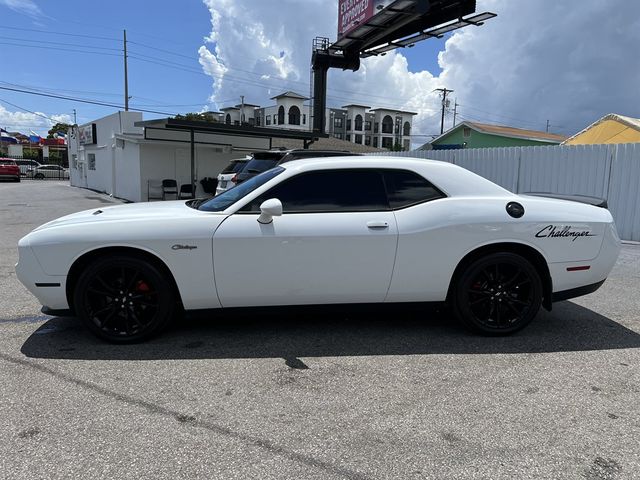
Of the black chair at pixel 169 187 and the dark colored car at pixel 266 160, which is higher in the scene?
the dark colored car at pixel 266 160

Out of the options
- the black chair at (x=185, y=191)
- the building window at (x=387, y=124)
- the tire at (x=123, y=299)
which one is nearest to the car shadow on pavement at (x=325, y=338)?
the tire at (x=123, y=299)

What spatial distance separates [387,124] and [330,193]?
358 ft

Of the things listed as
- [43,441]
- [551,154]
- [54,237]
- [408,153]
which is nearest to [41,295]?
[54,237]

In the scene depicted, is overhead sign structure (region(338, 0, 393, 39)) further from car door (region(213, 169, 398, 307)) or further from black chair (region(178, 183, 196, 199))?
car door (region(213, 169, 398, 307))

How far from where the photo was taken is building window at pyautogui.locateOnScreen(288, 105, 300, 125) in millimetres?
96750

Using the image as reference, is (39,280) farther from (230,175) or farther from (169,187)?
(169,187)

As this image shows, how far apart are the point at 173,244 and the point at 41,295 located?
1.18m

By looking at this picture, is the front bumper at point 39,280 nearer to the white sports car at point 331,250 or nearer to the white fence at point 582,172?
the white sports car at point 331,250

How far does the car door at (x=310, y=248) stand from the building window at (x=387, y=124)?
10850 cm

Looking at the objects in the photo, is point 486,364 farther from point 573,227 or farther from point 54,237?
point 54,237

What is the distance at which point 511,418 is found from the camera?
3.09 metres

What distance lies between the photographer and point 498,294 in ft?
14.6

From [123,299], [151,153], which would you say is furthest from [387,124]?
[123,299]

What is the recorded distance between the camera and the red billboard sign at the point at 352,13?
2650 centimetres
